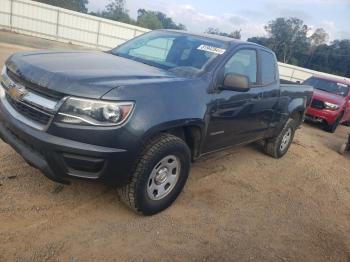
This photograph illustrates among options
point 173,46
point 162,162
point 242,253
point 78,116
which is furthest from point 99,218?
point 173,46

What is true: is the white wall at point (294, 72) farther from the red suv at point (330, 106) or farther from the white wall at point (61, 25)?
the red suv at point (330, 106)

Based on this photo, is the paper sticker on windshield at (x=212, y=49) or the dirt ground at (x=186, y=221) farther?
the paper sticker on windshield at (x=212, y=49)

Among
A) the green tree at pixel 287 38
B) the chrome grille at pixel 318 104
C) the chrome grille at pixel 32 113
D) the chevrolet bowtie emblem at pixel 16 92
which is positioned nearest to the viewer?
the chrome grille at pixel 32 113

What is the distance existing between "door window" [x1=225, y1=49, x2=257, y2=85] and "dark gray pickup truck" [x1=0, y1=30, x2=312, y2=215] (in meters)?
0.02

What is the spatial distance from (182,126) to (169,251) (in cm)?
121

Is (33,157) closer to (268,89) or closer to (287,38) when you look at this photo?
(268,89)

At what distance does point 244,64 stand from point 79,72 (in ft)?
7.75

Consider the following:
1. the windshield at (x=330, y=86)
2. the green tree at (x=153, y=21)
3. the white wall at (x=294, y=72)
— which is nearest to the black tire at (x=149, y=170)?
the windshield at (x=330, y=86)

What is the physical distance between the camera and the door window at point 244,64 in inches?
178

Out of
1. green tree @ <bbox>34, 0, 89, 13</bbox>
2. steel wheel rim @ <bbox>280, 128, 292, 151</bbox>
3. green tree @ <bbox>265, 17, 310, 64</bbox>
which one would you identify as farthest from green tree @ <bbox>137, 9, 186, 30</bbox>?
steel wheel rim @ <bbox>280, 128, 292, 151</bbox>

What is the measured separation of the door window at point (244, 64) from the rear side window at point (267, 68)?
245 millimetres

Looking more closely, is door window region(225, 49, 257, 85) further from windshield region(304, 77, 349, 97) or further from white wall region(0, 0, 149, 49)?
white wall region(0, 0, 149, 49)

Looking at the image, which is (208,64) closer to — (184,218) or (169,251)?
(184,218)

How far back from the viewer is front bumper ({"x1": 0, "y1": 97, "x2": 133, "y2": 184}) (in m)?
3.13
